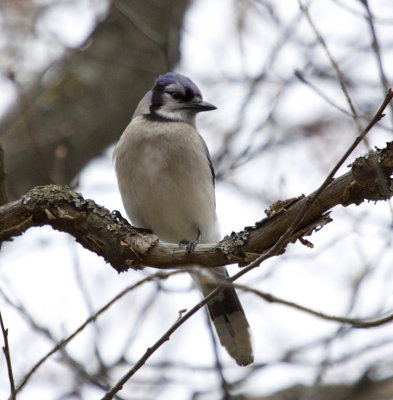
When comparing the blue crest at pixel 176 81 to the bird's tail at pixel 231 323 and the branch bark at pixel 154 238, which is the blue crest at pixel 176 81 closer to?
the bird's tail at pixel 231 323

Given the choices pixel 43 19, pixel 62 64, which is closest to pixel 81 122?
pixel 62 64

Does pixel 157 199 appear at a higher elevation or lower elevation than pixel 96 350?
higher

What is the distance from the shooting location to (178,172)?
17.3ft

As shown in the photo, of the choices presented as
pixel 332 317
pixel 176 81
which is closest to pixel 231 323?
pixel 176 81

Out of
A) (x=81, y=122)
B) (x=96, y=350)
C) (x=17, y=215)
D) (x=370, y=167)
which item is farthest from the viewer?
(x=81, y=122)

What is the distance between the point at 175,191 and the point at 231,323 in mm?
1016

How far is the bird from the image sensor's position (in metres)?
5.20

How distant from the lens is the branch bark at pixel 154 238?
3.45 metres

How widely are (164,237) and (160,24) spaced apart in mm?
2341

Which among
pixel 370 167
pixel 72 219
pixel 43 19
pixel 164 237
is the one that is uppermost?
pixel 43 19

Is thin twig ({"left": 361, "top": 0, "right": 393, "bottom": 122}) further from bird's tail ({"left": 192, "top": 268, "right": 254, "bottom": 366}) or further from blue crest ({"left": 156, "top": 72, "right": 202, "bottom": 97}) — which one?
blue crest ({"left": 156, "top": 72, "right": 202, "bottom": 97})

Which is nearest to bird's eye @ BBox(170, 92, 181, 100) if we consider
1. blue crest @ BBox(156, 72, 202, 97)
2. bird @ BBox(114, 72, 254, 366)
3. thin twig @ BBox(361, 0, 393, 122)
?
blue crest @ BBox(156, 72, 202, 97)

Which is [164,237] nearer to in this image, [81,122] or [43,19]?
[81,122]

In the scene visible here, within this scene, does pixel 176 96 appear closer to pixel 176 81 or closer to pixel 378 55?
pixel 176 81
